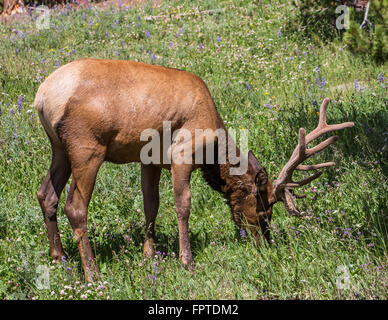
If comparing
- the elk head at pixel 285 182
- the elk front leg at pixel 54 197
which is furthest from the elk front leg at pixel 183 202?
the elk front leg at pixel 54 197

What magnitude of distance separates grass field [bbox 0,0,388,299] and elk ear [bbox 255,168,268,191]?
459 millimetres

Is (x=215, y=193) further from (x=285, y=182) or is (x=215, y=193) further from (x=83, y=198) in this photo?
(x=83, y=198)

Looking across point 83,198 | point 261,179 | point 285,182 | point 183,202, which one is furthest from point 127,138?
point 285,182

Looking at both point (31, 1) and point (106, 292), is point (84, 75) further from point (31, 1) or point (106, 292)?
point (31, 1)

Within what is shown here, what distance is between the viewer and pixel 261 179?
237 inches

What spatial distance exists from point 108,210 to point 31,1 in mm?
12147

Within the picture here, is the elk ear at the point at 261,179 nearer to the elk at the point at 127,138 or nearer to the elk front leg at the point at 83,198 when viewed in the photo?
the elk at the point at 127,138

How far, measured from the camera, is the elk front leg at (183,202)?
18.6 feet

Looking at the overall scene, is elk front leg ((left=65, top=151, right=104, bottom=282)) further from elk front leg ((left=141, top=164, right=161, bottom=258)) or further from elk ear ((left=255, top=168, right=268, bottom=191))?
elk ear ((left=255, top=168, right=268, bottom=191))

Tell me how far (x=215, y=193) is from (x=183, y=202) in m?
1.30

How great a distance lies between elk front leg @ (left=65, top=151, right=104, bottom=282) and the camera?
16.8 ft

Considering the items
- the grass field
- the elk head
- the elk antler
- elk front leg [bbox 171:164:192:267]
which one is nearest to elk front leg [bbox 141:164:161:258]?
the grass field
